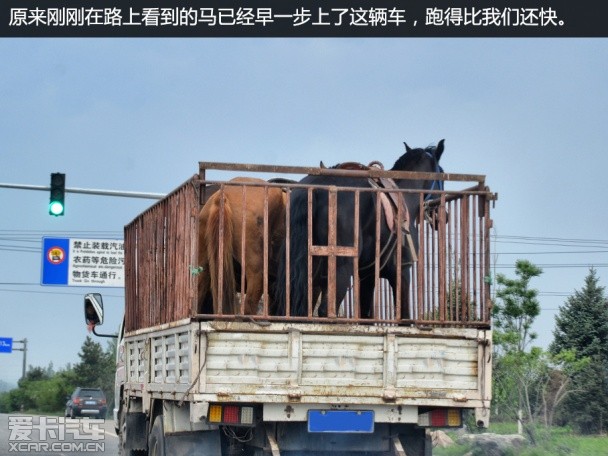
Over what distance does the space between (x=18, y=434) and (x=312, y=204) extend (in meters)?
17.3

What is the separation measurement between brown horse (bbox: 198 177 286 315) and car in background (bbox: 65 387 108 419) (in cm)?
3829

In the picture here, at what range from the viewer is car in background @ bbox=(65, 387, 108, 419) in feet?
158

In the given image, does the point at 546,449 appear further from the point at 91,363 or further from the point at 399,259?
the point at 91,363

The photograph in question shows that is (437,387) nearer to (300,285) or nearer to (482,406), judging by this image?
(482,406)

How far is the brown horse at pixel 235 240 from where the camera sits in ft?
33.9

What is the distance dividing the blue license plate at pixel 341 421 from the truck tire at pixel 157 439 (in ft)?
5.08

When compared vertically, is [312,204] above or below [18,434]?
above

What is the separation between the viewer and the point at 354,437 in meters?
9.70

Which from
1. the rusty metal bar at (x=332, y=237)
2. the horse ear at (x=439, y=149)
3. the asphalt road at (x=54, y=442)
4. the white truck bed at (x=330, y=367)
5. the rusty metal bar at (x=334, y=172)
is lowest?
the asphalt road at (x=54, y=442)

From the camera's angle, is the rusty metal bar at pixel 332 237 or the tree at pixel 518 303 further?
the tree at pixel 518 303

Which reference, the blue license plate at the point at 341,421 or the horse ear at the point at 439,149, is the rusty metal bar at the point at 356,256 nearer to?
the blue license plate at the point at 341,421

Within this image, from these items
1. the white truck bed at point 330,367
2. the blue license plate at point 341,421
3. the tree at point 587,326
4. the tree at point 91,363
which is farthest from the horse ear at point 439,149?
the tree at point 91,363

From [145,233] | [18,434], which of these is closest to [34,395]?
[18,434]

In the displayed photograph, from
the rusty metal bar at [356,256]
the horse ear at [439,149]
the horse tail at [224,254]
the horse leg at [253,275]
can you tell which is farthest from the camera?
the horse ear at [439,149]
